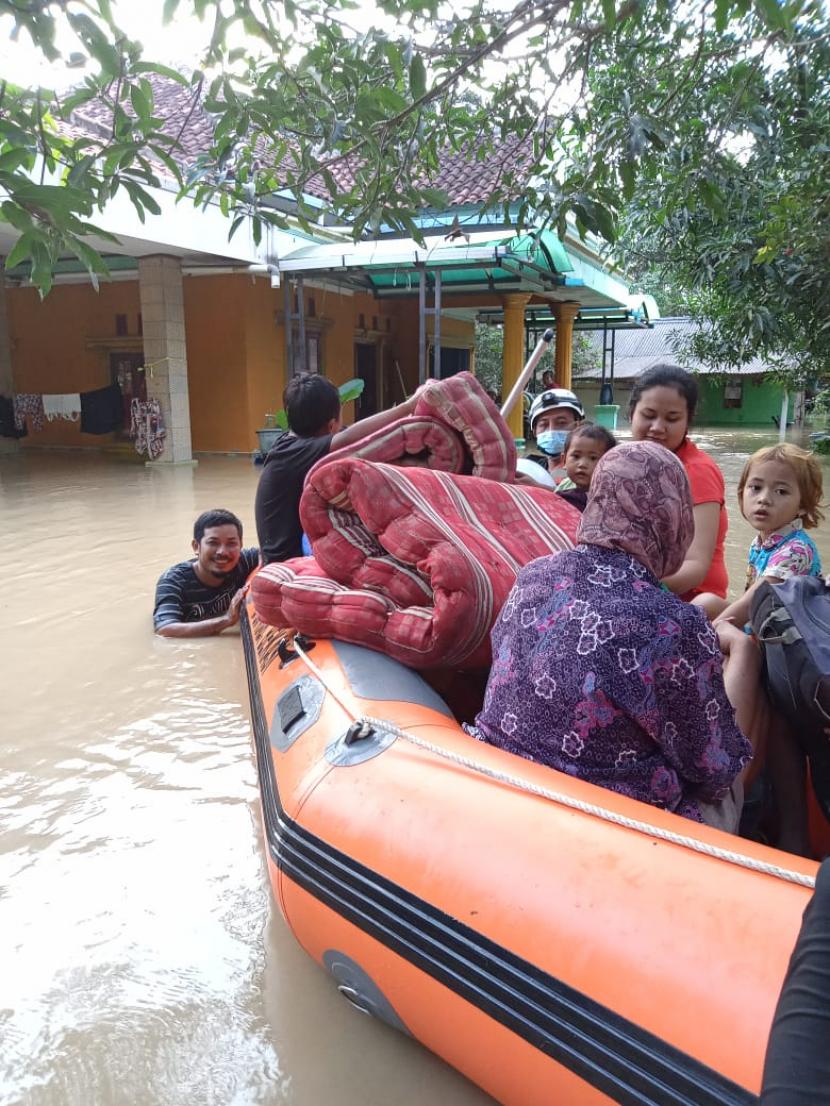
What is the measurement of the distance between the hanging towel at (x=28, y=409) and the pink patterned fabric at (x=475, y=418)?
10.9 metres

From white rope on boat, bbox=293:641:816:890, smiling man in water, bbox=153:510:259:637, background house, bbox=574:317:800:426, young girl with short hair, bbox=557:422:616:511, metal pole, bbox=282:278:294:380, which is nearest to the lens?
white rope on boat, bbox=293:641:816:890

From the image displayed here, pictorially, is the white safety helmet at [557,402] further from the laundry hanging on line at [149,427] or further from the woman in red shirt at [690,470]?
the laundry hanging on line at [149,427]

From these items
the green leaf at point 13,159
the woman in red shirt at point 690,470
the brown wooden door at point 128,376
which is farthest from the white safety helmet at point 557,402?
the brown wooden door at point 128,376

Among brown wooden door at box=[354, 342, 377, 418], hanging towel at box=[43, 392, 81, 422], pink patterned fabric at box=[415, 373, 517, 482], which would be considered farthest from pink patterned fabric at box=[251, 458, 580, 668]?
brown wooden door at box=[354, 342, 377, 418]

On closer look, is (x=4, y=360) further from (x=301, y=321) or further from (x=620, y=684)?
(x=620, y=684)

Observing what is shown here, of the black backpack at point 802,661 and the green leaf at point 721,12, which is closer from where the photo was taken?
the black backpack at point 802,661

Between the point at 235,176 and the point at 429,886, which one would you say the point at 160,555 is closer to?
the point at 235,176

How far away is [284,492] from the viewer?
10.8 feet

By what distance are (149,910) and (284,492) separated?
5.51 ft

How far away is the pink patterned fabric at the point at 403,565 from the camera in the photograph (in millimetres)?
2111

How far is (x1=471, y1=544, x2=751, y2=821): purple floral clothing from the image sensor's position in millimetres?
1405

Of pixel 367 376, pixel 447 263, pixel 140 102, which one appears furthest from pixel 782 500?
pixel 367 376

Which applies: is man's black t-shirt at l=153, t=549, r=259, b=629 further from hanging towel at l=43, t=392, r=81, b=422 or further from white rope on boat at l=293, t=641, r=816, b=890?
hanging towel at l=43, t=392, r=81, b=422

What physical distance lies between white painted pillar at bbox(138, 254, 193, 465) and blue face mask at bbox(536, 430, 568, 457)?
795cm
